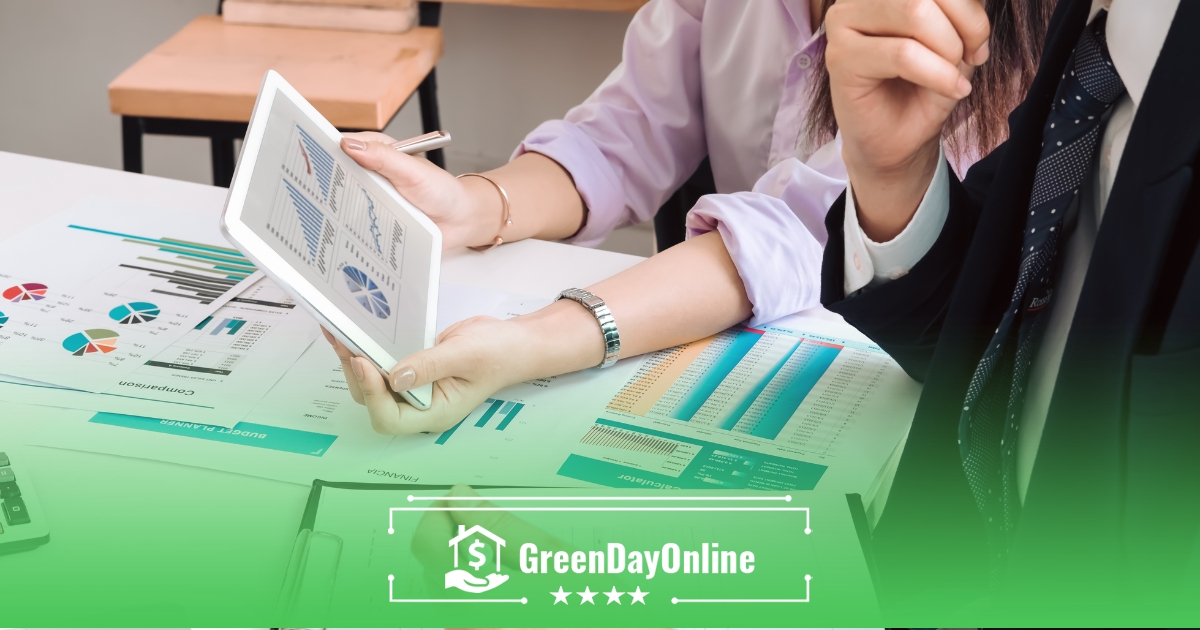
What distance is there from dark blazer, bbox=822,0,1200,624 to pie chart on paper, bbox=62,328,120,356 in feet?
1.87

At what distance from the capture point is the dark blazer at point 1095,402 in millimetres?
445

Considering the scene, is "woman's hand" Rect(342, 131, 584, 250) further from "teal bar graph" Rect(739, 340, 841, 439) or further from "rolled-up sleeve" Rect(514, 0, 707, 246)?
"teal bar graph" Rect(739, 340, 841, 439)

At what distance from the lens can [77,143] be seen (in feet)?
8.28

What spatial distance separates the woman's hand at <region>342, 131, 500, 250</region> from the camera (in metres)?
0.78

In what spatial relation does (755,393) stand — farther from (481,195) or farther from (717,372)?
(481,195)

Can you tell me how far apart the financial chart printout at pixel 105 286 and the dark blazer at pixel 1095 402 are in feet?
1.82

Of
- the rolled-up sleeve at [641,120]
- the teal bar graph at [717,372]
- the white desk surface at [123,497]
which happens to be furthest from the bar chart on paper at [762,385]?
the rolled-up sleeve at [641,120]

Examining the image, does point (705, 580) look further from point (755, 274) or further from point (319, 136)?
point (319, 136)

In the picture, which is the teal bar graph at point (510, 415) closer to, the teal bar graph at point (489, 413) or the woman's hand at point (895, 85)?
the teal bar graph at point (489, 413)

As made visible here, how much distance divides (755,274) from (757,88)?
352 millimetres

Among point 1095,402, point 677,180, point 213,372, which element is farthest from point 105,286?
point 1095,402

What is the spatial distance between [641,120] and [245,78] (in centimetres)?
78

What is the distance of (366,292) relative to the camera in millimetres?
631
